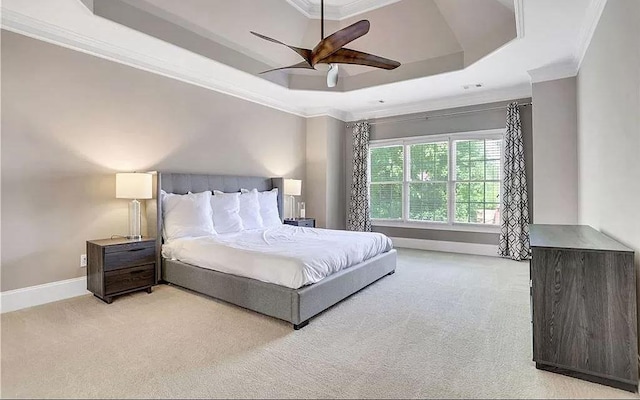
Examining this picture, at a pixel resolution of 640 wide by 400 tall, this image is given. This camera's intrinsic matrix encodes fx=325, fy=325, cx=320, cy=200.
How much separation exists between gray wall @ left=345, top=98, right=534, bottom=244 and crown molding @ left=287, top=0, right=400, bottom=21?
256cm

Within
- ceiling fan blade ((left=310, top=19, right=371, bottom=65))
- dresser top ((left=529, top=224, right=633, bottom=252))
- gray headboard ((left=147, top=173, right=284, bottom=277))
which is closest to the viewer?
dresser top ((left=529, top=224, right=633, bottom=252))

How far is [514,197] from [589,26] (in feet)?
9.02

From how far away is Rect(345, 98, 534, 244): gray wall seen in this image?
17.6 ft

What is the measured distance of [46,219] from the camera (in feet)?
11.0

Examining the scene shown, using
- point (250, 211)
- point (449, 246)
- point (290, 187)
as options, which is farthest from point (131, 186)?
point (449, 246)

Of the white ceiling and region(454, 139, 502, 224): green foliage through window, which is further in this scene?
region(454, 139, 502, 224): green foliage through window

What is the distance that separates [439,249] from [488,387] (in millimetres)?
4460

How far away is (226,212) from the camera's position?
4590 mm

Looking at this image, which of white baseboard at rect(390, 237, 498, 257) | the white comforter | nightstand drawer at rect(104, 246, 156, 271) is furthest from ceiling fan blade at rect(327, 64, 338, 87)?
white baseboard at rect(390, 237, 498, 257)

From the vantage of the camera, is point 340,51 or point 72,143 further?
point 72,143

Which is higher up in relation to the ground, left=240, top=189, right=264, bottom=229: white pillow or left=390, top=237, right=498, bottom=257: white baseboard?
left=240, top=189, right=264, bottom=229: white pillow

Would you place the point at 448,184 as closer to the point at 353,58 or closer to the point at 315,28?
the point at 315,28

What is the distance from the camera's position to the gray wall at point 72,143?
3.15m

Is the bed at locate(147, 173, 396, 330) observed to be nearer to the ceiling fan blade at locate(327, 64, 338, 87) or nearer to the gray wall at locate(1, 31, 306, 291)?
the gray wall at locate(1, 31, 306, 291)
